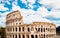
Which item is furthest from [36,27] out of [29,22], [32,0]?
[32,0]

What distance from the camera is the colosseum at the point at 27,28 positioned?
13.5 feet

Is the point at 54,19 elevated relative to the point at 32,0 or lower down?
lower down

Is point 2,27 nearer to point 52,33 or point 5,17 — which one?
point 5,17

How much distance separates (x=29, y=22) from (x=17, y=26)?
39 cm

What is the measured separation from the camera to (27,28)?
4238 millimetres

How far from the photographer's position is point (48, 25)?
13.5 feet

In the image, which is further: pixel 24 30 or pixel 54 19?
pixel 24 30

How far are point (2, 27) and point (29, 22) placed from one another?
0.58 meters

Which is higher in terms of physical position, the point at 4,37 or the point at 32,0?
the point at 32,0

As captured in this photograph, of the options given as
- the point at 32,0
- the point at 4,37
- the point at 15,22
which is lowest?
the point at 4,37

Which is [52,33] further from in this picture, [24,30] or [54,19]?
[24,30]

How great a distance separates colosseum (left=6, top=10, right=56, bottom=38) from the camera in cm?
412

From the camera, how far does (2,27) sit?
164 inches

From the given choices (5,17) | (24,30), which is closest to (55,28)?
(24,30)
